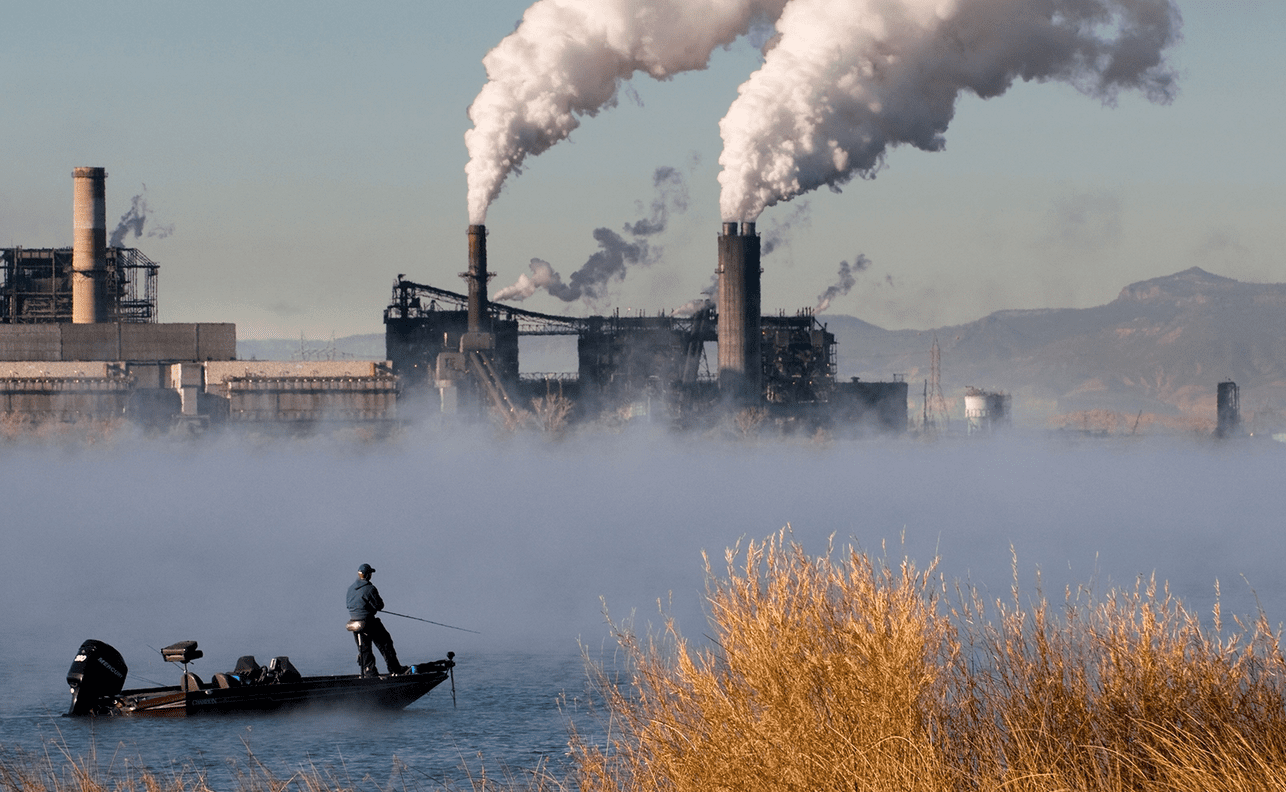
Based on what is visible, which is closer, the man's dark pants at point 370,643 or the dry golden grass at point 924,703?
the dry golden grass at point 924,703

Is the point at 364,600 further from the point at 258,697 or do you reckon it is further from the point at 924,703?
the point at 924,703

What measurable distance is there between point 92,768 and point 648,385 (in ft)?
322

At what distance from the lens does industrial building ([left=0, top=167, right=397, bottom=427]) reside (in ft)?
371

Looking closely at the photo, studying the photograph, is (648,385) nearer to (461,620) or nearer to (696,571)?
(696,571)

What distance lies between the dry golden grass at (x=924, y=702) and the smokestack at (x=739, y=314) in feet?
288

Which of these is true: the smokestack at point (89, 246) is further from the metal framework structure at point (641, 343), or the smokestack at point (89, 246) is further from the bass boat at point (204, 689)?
the bass boat at point (204, 689)

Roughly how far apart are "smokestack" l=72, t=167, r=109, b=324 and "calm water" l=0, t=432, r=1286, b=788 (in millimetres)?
10166

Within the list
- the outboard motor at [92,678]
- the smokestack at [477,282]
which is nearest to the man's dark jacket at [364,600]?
the outboard motor at [92,678]

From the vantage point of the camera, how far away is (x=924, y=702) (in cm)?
1444

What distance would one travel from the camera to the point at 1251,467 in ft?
623

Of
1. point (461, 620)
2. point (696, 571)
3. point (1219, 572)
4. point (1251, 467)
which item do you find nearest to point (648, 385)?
point (696, 571)

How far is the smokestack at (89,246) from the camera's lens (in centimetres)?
11231

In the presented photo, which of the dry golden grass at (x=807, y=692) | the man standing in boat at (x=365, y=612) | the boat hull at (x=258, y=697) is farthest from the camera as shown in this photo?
the boat hull at (x=258, y=697)

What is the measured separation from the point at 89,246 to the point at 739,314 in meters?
45.1
